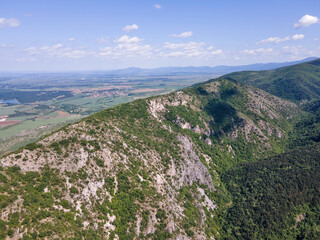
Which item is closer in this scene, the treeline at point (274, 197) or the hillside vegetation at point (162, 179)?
the hillside vegetation at point (162, 179)

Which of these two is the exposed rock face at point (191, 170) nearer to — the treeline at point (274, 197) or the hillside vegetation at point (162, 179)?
the hillside vegetation at point (162, 179)

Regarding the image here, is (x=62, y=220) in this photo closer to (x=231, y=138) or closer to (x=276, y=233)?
(x=276, y=233)

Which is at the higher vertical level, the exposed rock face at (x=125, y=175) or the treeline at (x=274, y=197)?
the exposed rock face at (x=125, y=175)

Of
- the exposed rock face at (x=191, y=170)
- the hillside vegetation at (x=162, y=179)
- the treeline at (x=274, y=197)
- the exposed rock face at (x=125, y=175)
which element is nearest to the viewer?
the hillside vegetation at (x=162, y=179)

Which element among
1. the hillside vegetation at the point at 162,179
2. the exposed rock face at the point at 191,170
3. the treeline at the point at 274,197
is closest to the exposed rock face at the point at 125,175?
the hillside vegetation at the point at 162,179

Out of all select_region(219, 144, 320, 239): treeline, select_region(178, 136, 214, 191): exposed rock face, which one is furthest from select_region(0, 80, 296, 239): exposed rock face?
select_region(219, 144, 320, 239): treeline

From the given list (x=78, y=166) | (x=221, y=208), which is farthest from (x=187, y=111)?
(x=78, y=166)

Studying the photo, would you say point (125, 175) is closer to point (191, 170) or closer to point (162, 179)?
point (162, 179)

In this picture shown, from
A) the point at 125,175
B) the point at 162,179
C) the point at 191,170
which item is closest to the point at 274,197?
the point at 191,170

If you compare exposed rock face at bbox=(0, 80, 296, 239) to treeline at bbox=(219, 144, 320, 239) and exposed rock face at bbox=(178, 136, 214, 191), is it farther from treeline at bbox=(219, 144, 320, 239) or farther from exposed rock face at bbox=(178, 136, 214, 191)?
treeline at bbox=(219, 144, 320, 239)
